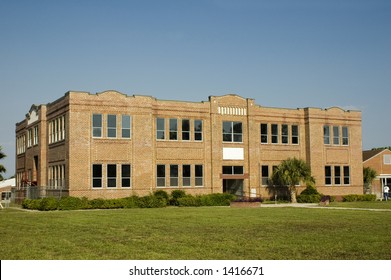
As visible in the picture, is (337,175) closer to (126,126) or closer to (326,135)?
(326,135)

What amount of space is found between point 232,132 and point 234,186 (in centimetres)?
524

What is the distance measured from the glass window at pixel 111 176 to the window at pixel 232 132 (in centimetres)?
1095

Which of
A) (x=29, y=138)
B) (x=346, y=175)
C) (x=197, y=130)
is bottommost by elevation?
(x=346, y=175)

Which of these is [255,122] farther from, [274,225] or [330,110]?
[274,225]

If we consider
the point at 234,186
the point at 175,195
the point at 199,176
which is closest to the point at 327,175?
the point at 234,186

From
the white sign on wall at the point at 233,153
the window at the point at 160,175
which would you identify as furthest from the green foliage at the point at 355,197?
the window at the point at 160,175

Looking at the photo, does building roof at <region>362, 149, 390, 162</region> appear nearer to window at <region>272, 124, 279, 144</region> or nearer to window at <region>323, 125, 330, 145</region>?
window at <region>323, 125, 330, 145</region>

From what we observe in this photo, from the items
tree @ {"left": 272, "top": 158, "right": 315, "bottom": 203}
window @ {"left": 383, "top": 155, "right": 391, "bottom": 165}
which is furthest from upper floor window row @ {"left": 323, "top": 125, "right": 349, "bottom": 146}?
window @ {"left": 383, "top": 155, "right": 391, "bottom": 165}

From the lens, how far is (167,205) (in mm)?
42312

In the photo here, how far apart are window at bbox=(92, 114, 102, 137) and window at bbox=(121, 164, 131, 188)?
326 cm

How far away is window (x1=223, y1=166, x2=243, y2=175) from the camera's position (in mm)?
47688

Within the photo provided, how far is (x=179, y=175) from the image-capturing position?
45094 millimetres

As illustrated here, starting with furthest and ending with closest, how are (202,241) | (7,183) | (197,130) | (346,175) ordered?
1. (7,183)
2. (346,175)
3. (197,130)
4. (202,241)

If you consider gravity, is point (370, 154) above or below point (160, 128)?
below
